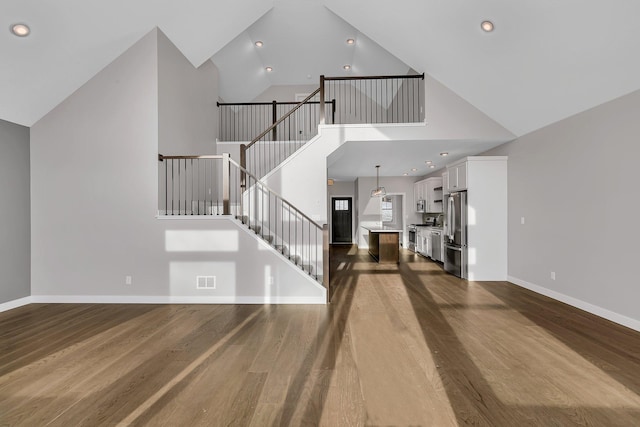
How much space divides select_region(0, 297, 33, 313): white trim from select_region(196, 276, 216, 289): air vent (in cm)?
258

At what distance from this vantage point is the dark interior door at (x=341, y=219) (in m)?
12.2

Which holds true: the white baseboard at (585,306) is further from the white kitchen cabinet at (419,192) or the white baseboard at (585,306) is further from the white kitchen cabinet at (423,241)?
the white kitchen cabinet at (419,192)

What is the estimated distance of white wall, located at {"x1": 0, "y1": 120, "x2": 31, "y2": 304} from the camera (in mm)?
4102

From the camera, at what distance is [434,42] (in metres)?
4.52

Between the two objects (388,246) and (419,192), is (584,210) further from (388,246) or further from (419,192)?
(419,192)

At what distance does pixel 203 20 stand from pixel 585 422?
6.52 meters

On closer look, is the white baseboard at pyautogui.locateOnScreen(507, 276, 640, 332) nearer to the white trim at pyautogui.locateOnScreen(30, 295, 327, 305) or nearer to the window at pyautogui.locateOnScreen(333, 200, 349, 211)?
the white trim at pyautogui.locateOnScreen(30, 295, 327, 305)

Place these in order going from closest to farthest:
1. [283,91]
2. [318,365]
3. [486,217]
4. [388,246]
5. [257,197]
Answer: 1. [318,365]
2. [257,197]
3. [486,217]
4. [388,246]
5. [283,91]

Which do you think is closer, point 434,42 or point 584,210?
point 584,210

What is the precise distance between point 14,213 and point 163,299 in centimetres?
247

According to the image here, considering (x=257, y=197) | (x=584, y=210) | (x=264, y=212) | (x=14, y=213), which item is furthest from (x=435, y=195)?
(x=14, y=213)

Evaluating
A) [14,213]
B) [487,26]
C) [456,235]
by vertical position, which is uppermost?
[487,26]

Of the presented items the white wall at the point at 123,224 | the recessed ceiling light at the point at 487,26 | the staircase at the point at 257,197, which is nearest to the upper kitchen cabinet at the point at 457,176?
the staircase at the point at 257,197

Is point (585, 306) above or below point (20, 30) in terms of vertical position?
below
